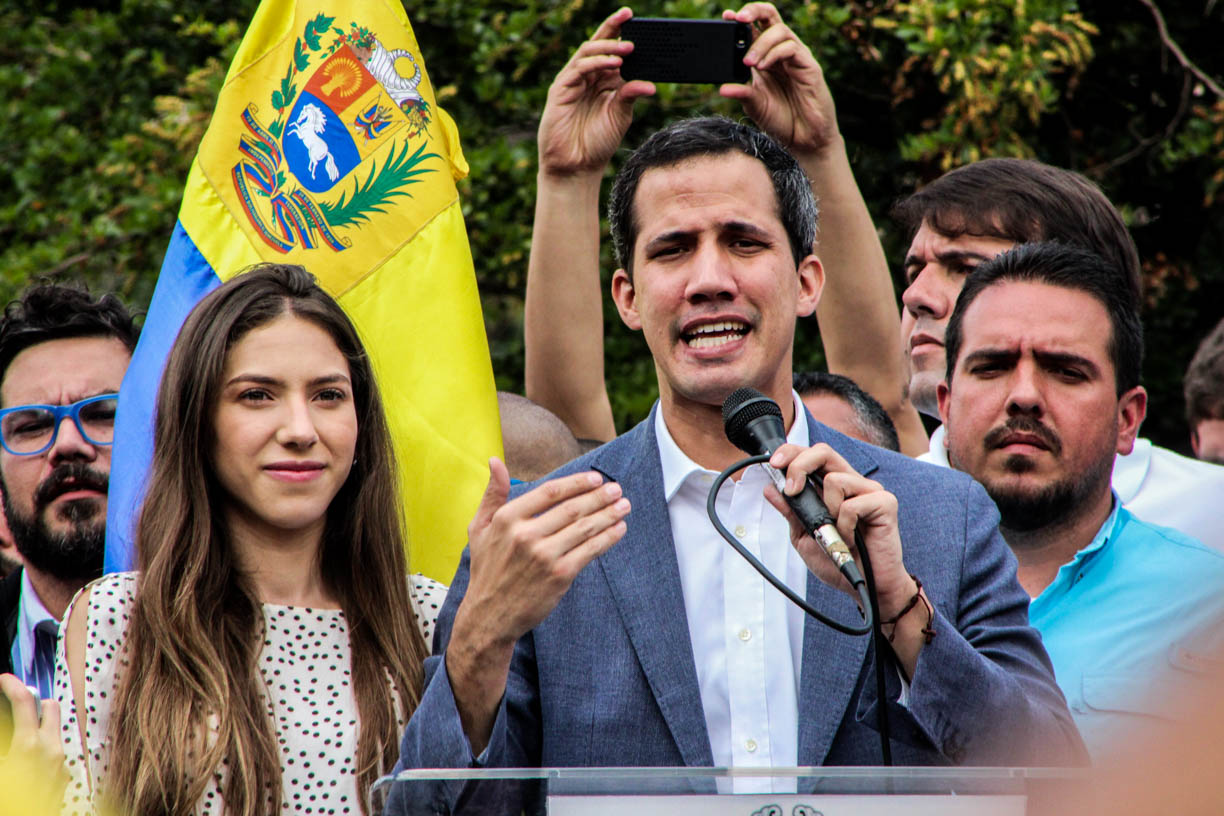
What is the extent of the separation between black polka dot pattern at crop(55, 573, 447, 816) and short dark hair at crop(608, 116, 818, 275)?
3.20 feet

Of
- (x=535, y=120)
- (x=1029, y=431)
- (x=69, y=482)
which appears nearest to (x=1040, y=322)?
(x=1029, y=431)

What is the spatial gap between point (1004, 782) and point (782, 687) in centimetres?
82

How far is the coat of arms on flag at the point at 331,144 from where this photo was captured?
361 cm

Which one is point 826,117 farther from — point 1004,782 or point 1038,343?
point 1004,782

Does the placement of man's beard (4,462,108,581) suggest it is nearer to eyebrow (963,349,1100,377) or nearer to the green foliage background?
eyebrow (963,349,1100,377)

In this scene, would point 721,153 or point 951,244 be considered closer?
point 721,153

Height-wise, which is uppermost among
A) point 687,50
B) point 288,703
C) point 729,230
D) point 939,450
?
point 687,50

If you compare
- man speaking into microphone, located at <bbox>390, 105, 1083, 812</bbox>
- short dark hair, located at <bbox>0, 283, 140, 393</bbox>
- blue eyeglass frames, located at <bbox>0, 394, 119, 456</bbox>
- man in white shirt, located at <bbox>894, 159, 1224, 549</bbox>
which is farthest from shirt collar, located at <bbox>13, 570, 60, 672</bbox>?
man in white shirt, located at <bbox>894, 159, 1224, 549</bbox>

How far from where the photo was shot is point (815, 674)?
7.54ft

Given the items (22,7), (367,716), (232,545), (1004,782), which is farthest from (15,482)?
(22,7)

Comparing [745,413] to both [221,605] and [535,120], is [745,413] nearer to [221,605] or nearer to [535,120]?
[221,605]

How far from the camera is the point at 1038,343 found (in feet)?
10.1

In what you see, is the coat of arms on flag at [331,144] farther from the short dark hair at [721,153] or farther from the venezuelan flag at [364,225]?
the short dark hair at [721,153]

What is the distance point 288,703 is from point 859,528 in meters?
1.22
